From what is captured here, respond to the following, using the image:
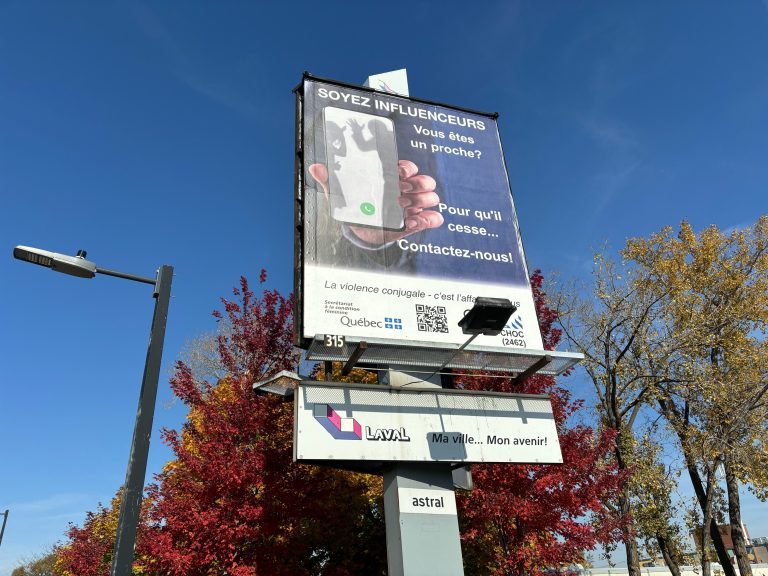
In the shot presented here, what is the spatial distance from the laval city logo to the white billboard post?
16mm

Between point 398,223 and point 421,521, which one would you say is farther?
point 398,223

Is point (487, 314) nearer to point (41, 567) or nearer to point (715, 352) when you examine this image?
point (715, 352)

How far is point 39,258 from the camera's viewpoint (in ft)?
20.7

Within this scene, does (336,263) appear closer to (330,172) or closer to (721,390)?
(330,172)

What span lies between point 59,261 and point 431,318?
17.7ft

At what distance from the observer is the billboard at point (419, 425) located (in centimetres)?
767

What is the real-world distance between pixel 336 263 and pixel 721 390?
16313mm

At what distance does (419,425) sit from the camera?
821cm

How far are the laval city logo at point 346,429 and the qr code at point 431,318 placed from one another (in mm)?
1805

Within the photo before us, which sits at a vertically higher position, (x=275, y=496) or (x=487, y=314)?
(x=487, y=314)

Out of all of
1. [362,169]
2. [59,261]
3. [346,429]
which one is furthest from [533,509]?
[59,261]

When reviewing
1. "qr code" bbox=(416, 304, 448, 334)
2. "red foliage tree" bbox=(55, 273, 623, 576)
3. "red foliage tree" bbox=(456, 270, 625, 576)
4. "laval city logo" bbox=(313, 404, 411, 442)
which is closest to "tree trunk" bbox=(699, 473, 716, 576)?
"red foliage tree" bbox=(55, 273, 623, 576)

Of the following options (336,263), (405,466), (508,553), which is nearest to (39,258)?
(336,263)

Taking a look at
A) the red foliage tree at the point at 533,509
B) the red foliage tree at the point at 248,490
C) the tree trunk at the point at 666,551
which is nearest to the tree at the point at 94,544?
the red foliage tree at the point at 248,490
